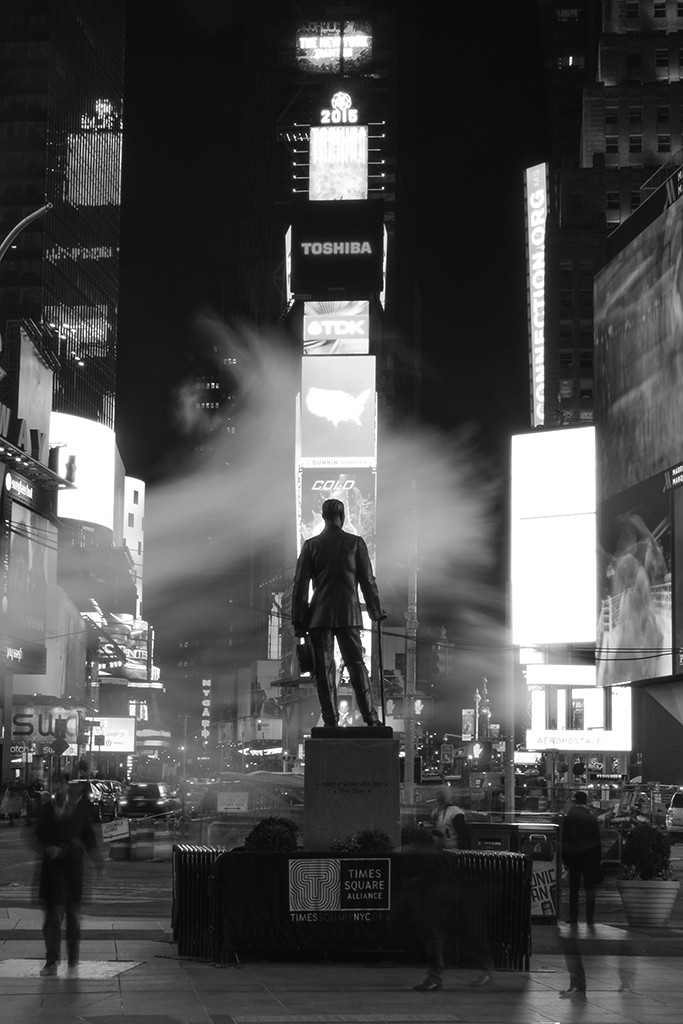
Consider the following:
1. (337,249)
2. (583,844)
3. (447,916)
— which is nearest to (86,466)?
(337,249)

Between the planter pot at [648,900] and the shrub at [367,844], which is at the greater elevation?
the shrub at [367,844]

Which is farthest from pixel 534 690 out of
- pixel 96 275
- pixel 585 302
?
pixel 96 275

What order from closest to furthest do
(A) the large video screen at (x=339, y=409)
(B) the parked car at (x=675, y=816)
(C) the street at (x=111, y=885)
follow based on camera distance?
(C) the street at (x=111, y=885) → (B) the parked car at (x=675, y=816) → (A) the large video screen at (x=339, y=409)

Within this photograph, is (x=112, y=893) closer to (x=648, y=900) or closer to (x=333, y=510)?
(x=648, y=900)

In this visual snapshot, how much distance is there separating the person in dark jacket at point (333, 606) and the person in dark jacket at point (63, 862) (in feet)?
9.65

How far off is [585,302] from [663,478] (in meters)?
83.7

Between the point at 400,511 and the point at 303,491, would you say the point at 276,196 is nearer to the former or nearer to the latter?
the point at 400,511

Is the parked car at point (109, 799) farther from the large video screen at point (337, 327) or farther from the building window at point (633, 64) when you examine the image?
the building window at point (633, 64)

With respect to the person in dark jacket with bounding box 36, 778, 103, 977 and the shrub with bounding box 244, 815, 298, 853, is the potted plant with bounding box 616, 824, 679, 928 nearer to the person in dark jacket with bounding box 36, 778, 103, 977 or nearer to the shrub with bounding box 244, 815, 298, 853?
the shrub with bounding box 244, 815, 298, 853

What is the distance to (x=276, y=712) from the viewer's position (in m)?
151

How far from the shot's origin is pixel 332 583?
1678 cm

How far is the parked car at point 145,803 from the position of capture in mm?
46438

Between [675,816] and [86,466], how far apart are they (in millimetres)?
63379

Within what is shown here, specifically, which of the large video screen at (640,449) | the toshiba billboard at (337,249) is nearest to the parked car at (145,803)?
the large video screen at (640,449)
